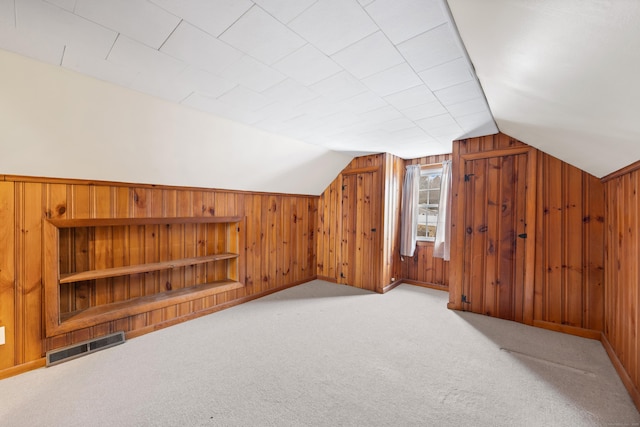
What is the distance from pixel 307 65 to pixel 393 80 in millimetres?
599

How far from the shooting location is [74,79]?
162 cm

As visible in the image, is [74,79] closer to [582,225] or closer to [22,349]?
[22,349]

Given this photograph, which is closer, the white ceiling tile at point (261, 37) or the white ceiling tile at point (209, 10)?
the white ceiling tile at point (209, 10)

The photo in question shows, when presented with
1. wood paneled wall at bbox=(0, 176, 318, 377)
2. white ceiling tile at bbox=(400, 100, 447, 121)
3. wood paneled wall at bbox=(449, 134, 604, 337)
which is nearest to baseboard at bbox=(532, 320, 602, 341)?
wood paneled wall at bbox=(449, 134, 604, 337)

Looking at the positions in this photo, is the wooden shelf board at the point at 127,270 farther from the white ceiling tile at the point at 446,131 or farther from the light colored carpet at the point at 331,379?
the white ceiling tile at the point at 446,131

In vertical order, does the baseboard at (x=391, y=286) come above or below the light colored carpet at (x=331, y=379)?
above

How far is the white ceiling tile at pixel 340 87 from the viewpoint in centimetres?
173

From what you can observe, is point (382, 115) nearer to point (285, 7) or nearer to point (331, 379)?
point (285, 7)

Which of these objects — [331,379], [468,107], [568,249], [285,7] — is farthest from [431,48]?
[568,249]

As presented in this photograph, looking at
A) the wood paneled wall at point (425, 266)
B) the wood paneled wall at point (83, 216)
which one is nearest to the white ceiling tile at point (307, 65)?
the wood paneled wall at point (83, 216)

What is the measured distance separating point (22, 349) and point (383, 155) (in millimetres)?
4212

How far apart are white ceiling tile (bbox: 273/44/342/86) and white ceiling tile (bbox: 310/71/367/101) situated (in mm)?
57

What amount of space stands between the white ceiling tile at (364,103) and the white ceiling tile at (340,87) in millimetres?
65

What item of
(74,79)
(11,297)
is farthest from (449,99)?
(11,297)
